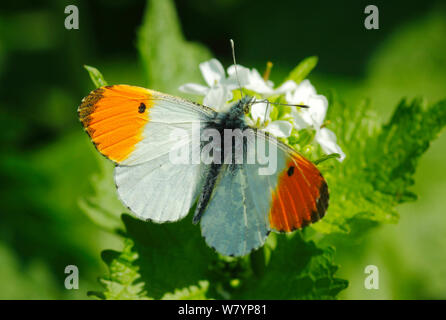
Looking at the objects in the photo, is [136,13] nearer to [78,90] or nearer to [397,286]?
[78,90]

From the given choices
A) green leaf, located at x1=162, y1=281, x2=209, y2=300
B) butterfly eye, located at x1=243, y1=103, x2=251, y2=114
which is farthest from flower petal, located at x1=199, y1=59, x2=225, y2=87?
green leaf, located at x1=162, y1=281, x2=209, y2=300

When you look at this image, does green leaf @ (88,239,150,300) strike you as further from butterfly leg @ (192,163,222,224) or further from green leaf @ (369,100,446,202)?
green leaf @ (369,100,446,202)

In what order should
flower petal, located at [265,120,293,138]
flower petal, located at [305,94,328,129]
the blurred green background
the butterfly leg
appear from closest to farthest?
the butterfly leg < flower petal, located at [265,120,293,138] < flower petal, located at [305,94,328,129] < the blurred green background

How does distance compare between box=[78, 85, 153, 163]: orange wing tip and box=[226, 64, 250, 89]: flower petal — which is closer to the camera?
box=[78, 85, 153, 163]: orange wing tip

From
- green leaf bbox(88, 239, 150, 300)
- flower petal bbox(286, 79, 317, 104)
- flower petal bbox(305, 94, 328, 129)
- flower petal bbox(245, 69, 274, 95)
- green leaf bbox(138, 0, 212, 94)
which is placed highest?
green leaf bbox(138, 0, 212, 94)

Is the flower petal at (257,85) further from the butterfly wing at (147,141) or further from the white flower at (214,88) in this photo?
the butterfly wing at (147,141)

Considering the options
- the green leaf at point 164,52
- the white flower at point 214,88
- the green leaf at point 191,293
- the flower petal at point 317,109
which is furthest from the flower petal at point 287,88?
the green leaf at point 191,293

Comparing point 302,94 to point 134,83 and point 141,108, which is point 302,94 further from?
point 134,83
